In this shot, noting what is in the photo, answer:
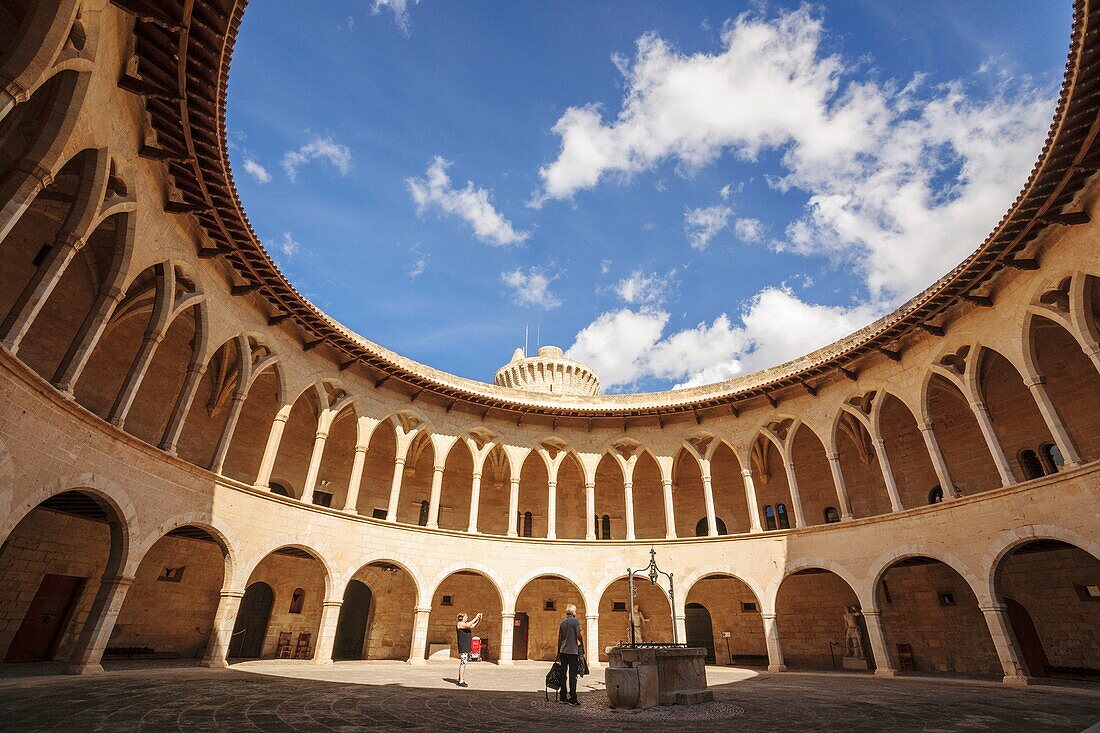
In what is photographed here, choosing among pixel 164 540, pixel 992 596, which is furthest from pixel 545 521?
pixel 992 596

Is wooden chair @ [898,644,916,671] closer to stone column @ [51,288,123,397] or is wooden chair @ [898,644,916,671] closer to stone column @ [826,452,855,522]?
stone column @ [826,452,855,522]

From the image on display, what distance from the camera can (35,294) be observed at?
917cm

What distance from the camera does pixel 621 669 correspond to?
8.70 m

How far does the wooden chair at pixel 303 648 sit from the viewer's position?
18925mm

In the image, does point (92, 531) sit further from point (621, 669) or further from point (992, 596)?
point (992, 596)

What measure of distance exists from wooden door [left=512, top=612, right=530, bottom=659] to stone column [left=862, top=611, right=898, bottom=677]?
12.6 metres

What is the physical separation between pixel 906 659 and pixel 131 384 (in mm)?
24080

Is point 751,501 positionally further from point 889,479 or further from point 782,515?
point 889,479

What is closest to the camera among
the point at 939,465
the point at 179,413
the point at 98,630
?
the point at 98,630

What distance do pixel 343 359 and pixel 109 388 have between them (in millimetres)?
6245

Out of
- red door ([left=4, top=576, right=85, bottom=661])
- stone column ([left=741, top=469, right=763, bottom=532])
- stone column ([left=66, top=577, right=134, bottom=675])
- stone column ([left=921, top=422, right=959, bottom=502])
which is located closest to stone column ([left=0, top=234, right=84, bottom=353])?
stone column ([left=66, top=577, right=134, bottom=675])

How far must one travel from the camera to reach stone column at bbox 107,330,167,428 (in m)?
11.6

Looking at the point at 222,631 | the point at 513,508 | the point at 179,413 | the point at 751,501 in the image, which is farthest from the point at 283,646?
the point at 751,501

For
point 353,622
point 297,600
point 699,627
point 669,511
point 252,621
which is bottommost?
point 252,621
